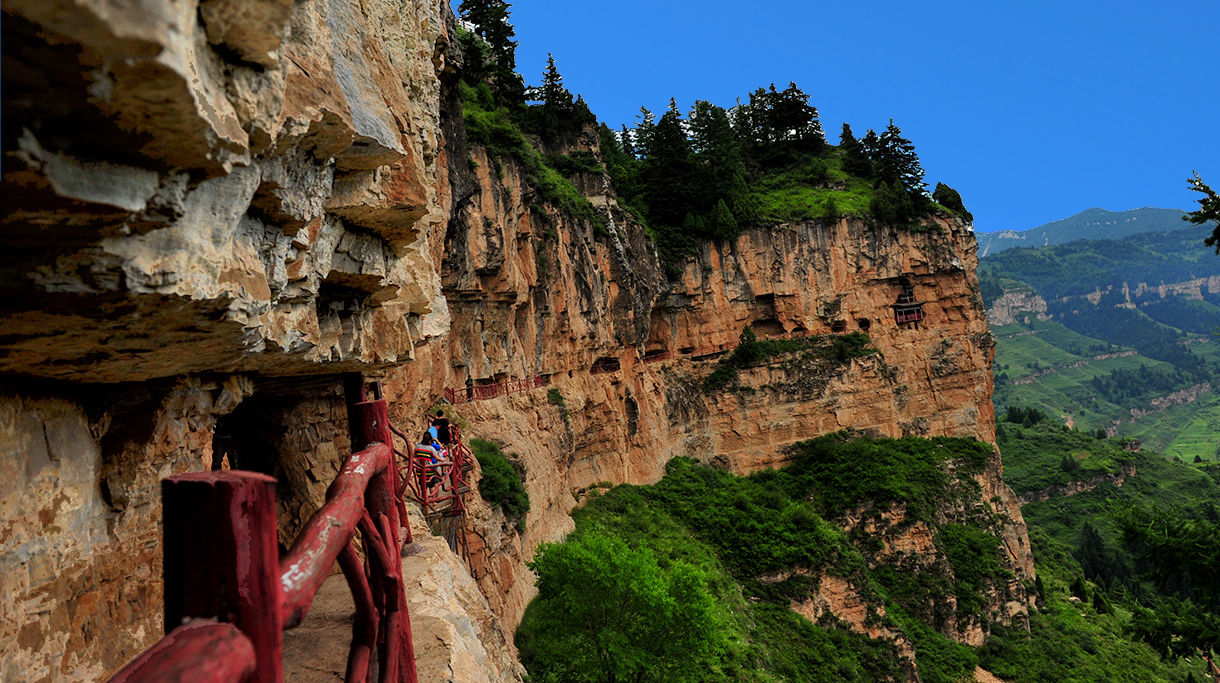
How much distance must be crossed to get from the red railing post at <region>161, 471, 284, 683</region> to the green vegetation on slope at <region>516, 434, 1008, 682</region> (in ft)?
60.8

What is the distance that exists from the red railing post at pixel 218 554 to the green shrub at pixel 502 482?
67.8 ft

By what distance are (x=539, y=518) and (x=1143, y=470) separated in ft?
306

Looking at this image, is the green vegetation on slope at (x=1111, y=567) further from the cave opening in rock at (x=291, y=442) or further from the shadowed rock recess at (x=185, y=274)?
the cave opening in rock at (x=291, y=442)

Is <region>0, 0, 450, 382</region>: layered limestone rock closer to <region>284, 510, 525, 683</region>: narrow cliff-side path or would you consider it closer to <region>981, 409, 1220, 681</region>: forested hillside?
<region>284, 510, 525, 683</region>: narrow cliff-side path

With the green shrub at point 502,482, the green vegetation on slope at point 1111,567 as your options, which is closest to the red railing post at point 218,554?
the green vegetation on slope at point 1111,567

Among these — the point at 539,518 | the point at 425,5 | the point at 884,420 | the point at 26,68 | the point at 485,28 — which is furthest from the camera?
the point at 884,420

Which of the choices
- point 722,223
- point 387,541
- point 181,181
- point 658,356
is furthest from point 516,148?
point 181,181

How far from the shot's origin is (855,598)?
3762 centimetres

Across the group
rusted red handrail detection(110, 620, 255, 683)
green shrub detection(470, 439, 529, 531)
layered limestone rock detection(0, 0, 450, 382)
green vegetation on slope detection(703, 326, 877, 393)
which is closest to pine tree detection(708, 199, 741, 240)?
green vegetation on slope detection(703, 326, 877, 393)

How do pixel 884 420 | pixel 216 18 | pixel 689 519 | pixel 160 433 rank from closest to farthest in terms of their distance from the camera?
pixel 216 18 < pixel 160 433 < pixel 689 519 < pixel 884 420

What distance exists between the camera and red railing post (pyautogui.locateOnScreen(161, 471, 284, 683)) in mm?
2000

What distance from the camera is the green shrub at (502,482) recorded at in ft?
75.3

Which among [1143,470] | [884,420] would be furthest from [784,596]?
[1143,470]

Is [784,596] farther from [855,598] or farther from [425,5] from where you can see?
[425,5]
